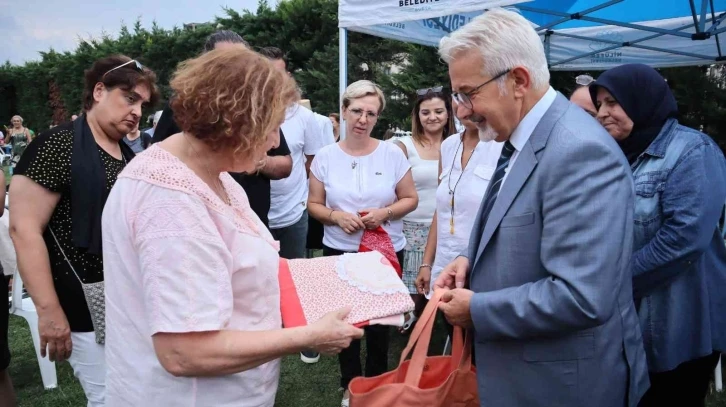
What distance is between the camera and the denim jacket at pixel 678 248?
74.5 inches

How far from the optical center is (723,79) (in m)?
8.27

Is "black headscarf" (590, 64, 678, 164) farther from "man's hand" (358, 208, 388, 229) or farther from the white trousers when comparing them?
the white trousers

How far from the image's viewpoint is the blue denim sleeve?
1882 mm

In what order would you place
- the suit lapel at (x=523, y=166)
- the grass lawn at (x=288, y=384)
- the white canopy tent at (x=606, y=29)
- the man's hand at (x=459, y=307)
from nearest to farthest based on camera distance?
the suit lapel at (x=523, y=166) → the man's hand at (x=459, y=307) → the grass lawn at (x=288, y=384) → the white canopy tent at (x=606, y=29)

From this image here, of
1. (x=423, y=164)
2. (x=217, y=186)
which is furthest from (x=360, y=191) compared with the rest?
(x=217, y=186)

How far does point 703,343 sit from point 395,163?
2.04 meters

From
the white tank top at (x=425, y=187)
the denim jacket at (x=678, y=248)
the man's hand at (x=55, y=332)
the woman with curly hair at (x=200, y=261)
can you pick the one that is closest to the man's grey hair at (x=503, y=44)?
the woman with curly hair at (x=200, y=261)

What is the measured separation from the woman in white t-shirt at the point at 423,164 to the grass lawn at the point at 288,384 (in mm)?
698

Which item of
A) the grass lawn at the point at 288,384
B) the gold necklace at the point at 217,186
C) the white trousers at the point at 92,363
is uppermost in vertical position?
the gold necklace at the point at 217,186

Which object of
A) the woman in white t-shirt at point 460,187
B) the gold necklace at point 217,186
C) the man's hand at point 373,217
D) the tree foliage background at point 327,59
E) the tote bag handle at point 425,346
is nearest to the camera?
the gold necklace at point 217,186

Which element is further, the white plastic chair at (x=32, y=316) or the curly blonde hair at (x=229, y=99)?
the white plastic chair at (x=32, y=316)

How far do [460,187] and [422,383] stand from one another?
3.81 feet

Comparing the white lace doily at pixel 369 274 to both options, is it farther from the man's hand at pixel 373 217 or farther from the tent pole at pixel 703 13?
the tent pole at pixel 703 13

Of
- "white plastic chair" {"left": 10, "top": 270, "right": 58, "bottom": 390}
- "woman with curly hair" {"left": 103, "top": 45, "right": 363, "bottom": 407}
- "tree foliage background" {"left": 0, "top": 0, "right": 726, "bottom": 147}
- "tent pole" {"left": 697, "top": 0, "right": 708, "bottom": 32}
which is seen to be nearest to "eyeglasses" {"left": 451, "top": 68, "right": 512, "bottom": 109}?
"woman with curly hair" {"left": 103, "top": 45, "right": 363, "bottom": 407}
